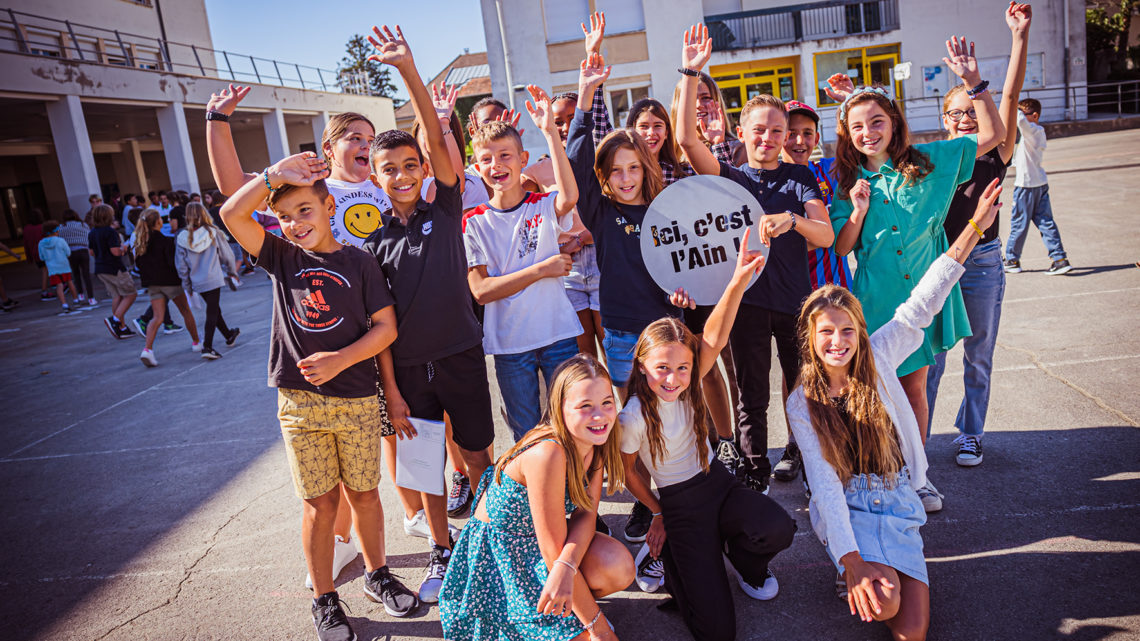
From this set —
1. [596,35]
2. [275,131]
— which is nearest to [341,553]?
[596,35]

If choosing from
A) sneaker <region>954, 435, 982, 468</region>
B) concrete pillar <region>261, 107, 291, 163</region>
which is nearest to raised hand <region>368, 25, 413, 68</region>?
sneaker <region>954, 435, 982, 468</region>

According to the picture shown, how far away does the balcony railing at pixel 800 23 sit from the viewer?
2338cm

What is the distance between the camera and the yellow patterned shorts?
8.76ft

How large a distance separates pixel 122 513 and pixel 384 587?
7.49 feet

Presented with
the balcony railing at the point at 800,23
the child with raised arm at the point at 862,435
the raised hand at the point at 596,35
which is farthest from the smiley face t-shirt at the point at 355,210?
the balcony railing at the point at 800,23

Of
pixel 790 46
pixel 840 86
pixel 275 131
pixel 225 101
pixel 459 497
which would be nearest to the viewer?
pixel 225 101

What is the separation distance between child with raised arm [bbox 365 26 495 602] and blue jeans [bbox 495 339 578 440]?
156 mm

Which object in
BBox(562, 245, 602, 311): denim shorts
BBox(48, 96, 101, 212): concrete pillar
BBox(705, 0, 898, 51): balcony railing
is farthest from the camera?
BBox(705, 0, 898, 51): balcony railing

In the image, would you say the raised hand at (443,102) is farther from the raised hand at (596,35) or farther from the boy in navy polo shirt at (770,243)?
the boy in navy polo shirt at (770,243)

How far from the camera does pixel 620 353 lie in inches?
127

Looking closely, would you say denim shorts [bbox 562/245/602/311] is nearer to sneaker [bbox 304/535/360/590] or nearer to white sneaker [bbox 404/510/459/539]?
white sneaker [bbox 404/510/459/539]

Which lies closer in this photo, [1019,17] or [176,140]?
[1019,17]

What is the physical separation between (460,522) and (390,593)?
75cm

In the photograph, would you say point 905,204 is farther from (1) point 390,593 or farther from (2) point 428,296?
(1) point 390,593
